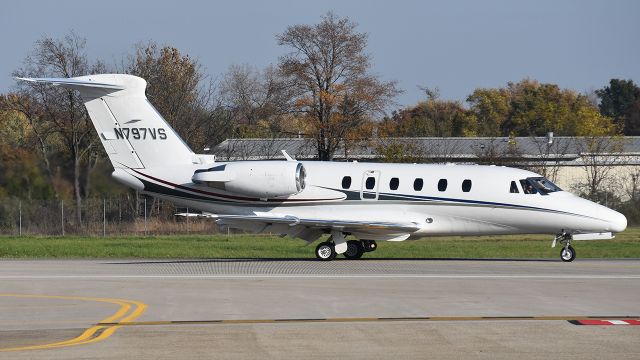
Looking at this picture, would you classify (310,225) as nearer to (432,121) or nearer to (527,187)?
(527,187)

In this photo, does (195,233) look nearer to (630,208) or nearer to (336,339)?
(630,208)

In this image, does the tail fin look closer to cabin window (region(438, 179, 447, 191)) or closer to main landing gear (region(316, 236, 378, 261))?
main landing gear (region(316, 236, 378, 261))

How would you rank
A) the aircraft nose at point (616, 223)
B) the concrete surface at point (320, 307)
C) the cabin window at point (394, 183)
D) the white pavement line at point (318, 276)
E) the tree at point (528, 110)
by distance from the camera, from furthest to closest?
1. the tree at point (528, 110)
2. the cabin window at point (394, 183)
3. the aircraft nose at point (616, 223)
4. the white pavement line at point (318, 276)
5. the concrete surface at point (320, 307)

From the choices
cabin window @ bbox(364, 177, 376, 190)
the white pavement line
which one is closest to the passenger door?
cabin window @ bbox(364, 177, 376, 190)

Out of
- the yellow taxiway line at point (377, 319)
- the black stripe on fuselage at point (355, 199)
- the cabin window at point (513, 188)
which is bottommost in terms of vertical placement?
the yellow taxiway line at point (377, 319)

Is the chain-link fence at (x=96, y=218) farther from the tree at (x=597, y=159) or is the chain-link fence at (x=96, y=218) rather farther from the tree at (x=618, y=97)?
the tree at (x=618, y=97)

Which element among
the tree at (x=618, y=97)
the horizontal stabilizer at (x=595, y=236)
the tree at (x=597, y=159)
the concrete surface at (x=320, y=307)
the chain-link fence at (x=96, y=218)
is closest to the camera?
the concrete surface at (x=320, y=307)

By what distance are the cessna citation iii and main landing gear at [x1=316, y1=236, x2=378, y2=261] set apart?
0.10ft

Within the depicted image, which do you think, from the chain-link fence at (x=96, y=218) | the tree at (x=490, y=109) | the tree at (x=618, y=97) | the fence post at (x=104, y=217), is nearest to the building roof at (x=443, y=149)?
the chain-link fence at (x=96, y=218)

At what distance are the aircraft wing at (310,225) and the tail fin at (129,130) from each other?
3.05 meters

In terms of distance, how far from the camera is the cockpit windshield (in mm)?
29391

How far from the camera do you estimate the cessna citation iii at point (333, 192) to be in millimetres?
29250

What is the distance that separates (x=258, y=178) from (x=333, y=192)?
2137 millimetres

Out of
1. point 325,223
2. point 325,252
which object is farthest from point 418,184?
point 325,252
